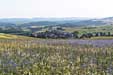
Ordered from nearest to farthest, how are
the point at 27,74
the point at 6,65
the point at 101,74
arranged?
the point at 27,74 < the point at 101,74 < the point at 6,65

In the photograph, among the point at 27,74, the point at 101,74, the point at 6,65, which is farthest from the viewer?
the point at 6,65

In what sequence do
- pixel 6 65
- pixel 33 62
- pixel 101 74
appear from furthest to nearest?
1. pixel 33 62
2. pixel 6 65
3. pixel 101 74

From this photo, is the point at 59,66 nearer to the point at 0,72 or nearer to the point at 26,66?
the point at 26,66

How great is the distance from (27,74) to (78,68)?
2.62 meters

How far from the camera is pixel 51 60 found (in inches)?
608

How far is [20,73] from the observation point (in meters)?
12.0

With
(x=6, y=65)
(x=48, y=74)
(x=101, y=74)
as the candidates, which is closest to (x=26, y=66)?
(x=6, y=65)

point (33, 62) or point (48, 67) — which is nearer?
point (48, 67)

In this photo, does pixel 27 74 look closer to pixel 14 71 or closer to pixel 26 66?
pixel 14 71

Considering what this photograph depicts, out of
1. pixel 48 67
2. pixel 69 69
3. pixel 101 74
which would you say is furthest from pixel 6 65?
pixel 101 74

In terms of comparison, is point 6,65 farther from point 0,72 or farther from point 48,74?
point 48,74

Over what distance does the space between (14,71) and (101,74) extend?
3.39m

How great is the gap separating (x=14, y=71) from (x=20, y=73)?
47 centimetres

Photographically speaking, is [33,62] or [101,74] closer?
[101,74]
